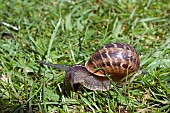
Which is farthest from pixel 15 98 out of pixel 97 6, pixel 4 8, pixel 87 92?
pixel 97 6

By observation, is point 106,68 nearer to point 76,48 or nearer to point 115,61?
point 115,61

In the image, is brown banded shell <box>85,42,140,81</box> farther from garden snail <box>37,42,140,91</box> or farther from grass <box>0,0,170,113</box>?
grass <box>0,0,170,113</box>

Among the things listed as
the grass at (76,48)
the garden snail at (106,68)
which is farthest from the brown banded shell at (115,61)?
the grass at (76,48)

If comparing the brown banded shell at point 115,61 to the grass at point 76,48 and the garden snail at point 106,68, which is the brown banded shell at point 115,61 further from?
the grass at point 76,48

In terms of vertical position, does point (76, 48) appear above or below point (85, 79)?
above

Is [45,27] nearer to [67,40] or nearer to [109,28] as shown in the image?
[67,40]

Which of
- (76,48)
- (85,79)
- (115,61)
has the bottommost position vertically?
(85,79)

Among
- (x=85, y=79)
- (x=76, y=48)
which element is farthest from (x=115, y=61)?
(x=76, y=48)
